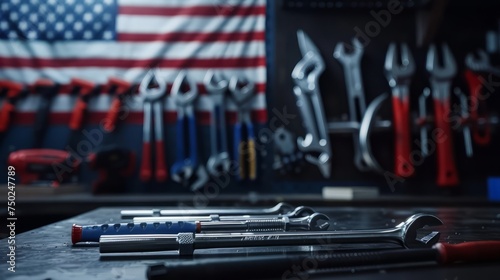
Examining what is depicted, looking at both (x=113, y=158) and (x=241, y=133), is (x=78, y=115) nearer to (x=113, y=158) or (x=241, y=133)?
(x=113, y=158)

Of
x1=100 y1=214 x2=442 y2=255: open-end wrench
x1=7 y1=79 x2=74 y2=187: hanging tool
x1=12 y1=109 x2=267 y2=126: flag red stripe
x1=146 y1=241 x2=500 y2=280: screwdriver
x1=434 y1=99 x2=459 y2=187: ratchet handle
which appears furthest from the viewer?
x1=12 y1=109 x2=267 y2=126: flag red stripe

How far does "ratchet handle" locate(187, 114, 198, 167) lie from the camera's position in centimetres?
213

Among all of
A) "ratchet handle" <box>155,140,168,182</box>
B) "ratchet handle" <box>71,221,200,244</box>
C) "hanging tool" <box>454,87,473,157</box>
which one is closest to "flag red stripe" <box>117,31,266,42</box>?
"ratchet handle" <box>155,140,168,182</box>

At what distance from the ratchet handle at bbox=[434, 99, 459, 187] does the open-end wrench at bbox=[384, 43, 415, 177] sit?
0.13 meters

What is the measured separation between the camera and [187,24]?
2.25 meters

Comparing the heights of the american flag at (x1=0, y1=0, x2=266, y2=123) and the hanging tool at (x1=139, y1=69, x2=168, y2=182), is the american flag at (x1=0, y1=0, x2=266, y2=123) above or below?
above

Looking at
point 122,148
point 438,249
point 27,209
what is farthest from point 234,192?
point 438,249

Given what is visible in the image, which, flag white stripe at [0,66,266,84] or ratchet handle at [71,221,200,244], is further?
flag white stripe at [0,66,266,84]

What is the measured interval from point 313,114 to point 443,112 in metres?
0.56

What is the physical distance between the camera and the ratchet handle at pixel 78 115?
84.6 inches

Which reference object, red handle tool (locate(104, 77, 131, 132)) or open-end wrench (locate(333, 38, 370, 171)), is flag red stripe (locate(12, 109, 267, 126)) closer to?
red handle tool (locate(104, 77, 131, 132))

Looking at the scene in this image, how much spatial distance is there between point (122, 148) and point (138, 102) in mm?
235

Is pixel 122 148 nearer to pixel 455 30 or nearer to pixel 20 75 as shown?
pixel 20 75

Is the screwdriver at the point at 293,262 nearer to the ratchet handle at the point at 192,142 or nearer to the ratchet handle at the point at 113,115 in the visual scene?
the ratchet handle at the point at 192,142
